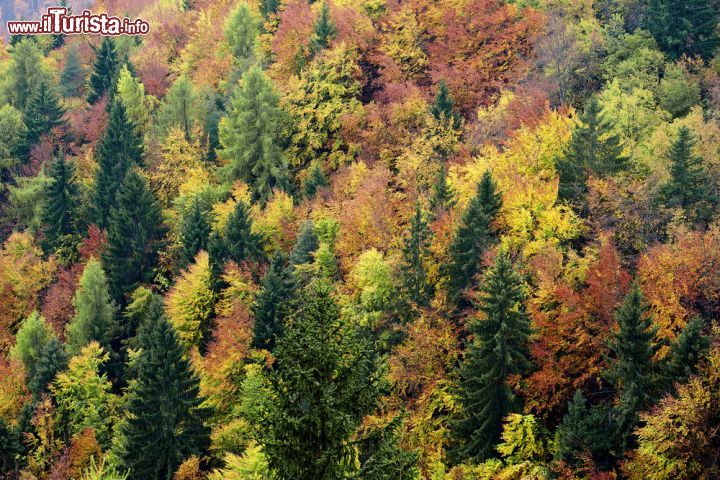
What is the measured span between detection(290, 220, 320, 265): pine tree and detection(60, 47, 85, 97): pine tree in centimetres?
6455

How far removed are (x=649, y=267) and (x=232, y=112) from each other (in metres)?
44.9

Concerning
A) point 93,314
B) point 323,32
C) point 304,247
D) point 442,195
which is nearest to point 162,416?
point 304,247

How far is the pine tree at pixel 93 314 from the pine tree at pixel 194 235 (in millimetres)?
7145

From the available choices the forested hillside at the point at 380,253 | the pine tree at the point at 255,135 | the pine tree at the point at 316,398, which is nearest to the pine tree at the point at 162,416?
the forested hillside at the point at 380,253

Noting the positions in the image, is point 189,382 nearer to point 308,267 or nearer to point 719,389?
point 308,267

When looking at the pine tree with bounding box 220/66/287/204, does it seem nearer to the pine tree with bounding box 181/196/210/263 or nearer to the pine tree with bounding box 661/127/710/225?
the pine tree with bounding box 181/196/210/263

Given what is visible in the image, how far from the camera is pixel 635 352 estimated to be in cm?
3925

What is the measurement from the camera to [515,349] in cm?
4272

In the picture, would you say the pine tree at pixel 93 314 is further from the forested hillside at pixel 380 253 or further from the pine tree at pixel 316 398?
the pine tree at pixel 316 398

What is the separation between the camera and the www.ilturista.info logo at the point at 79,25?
112 meters

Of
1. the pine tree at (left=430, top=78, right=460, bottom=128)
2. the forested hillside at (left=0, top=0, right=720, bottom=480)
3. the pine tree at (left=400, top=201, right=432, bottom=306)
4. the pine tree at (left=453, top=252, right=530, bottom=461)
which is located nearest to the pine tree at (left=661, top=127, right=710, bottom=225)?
the forested hillside at (left=0, top=0, right=720, bottom=480)

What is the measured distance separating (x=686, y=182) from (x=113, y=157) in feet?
181

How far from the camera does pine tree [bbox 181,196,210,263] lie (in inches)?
2586

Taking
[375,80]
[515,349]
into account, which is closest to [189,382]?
[515,349]
